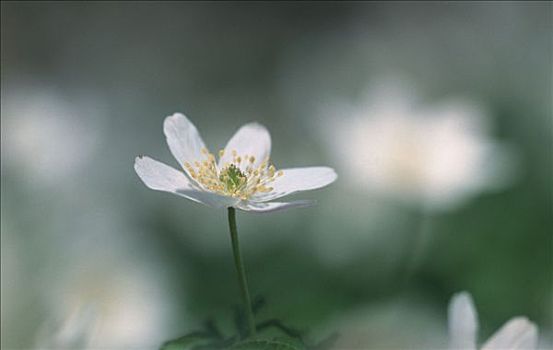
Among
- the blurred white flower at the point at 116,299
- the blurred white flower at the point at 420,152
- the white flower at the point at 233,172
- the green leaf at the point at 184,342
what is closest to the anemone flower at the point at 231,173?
the white flower at the point at 233,172

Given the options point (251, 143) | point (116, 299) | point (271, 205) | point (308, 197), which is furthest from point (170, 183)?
point (308, 197)

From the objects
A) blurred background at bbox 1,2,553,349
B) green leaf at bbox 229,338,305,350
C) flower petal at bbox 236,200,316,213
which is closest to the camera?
green leaf at bbox 229,338,305,350

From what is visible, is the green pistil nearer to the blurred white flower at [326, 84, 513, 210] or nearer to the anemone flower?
the anemone flower

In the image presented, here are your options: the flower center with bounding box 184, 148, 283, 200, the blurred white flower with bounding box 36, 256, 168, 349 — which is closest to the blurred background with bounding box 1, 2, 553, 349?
the blurred white flower with bounding box 36, 256, 168, 349

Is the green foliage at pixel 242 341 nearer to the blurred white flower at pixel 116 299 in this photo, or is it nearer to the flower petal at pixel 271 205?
the flower petal at pixel 271 205

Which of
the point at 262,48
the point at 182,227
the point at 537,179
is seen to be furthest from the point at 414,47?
the point at 182,227

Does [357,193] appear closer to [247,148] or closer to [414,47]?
[247,148]

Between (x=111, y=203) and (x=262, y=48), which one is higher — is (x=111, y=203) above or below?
below
